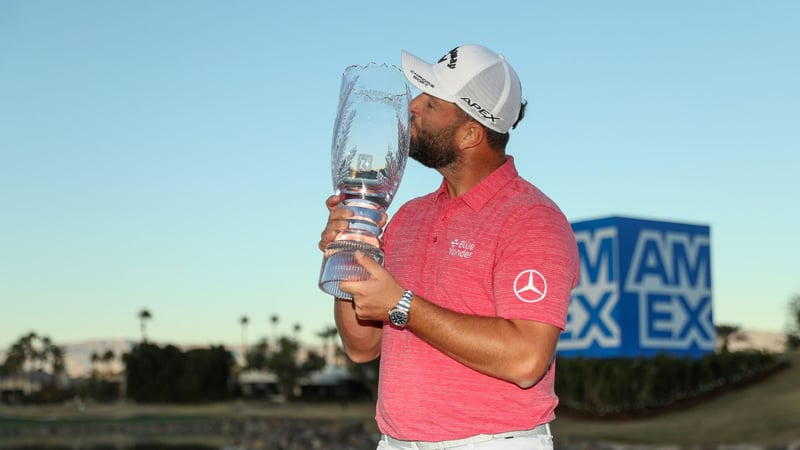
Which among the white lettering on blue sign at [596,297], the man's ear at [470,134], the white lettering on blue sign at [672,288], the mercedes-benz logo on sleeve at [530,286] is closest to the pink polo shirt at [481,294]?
the mercedes-benz logo on sleeve at [530,286]

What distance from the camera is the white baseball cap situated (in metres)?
3.27

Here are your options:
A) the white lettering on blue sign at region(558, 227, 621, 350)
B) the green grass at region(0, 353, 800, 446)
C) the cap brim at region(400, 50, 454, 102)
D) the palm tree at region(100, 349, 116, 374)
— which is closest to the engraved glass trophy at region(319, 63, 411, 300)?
the cap brim at region(400, 50, 454, 102)

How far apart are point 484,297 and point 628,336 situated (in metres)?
29.0

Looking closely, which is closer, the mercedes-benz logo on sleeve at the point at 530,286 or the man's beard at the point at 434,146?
the mercedes-benz logo on sleeve at the point at 530,286

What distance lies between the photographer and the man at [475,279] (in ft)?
9.91

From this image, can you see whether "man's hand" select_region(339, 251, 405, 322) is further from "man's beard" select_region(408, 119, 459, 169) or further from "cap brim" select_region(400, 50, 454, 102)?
"cap brim" select_region(400, 50, 454, 102)

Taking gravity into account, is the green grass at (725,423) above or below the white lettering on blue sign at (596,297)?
below

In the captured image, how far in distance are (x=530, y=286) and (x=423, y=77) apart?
77 centimetres

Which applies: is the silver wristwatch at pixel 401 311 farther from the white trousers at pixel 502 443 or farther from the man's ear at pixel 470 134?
the man's ear at pixel 470 134

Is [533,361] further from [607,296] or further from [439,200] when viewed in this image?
[607,296]

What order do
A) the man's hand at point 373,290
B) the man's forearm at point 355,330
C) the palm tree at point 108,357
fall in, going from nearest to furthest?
the man's hand at point 373,290 → the man's forearm at point 355,330 → the palm tree at point 108,357

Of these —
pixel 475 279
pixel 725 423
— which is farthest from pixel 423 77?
pixel 725 423

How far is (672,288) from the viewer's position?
3231cm

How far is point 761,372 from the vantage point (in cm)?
3675
